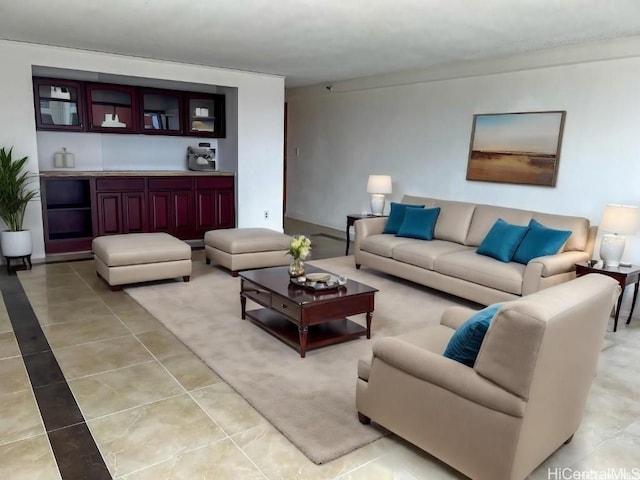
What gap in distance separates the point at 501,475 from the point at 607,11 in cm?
347

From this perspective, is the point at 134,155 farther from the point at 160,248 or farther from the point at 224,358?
the point at 224,358

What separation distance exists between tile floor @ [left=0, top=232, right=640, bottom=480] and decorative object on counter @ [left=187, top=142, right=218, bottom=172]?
3913 millimetres

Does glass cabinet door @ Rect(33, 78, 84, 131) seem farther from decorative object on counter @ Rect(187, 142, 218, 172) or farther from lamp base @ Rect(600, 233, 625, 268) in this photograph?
lamp base @ Rect(600, 233, 625, 268)

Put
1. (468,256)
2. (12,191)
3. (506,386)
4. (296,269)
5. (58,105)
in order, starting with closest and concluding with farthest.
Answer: (506,386) → (296,269) → (468,256) → (12,191) → (58,105)

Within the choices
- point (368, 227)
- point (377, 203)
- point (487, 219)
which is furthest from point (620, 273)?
point (377, 203)

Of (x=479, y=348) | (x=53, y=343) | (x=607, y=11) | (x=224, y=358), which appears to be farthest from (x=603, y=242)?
(x=53, y=343)

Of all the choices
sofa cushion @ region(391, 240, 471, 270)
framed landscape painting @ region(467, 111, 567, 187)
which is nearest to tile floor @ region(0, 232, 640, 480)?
sofa cushion @ region(391, 240, 471, 270)

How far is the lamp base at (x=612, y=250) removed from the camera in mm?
4000

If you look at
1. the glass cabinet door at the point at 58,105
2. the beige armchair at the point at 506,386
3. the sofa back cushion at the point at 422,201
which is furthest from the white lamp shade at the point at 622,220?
the glass cabinet door at the point at 58,105

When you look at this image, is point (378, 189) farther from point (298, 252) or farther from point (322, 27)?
point (298, 252)

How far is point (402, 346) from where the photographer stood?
2154 mm

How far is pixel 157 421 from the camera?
A: 2.47 metres

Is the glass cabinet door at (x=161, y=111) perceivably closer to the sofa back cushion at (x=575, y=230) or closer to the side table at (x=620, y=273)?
the sofa back cushion at (x=575, y=230)

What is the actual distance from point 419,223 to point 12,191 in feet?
14.1
